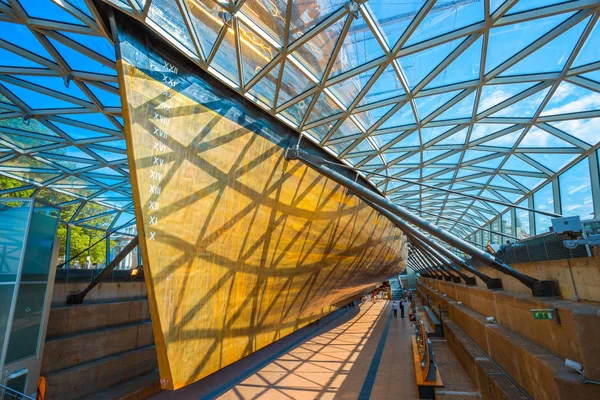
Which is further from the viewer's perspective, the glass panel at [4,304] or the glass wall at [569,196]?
the glass wall at [569,196]

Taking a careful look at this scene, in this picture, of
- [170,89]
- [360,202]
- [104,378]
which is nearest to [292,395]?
[104,378]

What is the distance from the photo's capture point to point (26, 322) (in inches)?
459

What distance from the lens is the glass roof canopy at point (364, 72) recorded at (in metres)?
8.51

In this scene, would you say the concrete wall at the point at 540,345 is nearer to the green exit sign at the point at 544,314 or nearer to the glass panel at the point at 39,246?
the green exit sign at the point at 544,314

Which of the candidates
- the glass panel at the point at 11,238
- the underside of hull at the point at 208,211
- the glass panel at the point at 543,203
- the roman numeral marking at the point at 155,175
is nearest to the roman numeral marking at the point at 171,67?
the underside of hull at the point at 208,211

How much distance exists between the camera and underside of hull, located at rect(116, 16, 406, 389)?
7.36m

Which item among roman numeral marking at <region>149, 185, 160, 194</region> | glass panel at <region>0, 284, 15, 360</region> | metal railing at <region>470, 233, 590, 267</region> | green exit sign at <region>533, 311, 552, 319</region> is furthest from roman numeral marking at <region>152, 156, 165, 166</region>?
metal railing at <region>470, 233, 590, 267</region>

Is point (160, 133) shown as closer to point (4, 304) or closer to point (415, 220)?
point (415, 220)

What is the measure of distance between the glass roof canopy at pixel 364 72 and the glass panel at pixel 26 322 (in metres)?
8.44

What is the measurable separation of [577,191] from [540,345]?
1366cm

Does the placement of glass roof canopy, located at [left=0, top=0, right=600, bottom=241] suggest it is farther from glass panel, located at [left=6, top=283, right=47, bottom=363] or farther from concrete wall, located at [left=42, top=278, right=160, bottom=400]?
concrete wall, located at [left=42, top=278, right=160, bottom=400]

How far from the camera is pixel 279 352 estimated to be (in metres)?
21.8

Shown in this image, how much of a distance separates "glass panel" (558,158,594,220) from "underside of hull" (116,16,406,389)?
46.6 ft

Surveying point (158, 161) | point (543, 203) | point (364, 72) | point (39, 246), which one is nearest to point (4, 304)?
point (39, 246)
